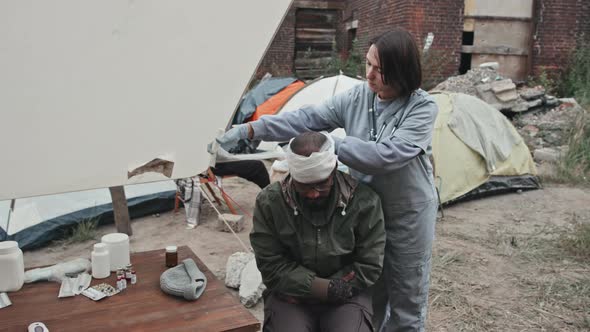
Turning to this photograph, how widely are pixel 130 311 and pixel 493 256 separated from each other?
3.42 meters

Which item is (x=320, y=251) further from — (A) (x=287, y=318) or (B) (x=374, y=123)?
(B) (x=374, y=123)

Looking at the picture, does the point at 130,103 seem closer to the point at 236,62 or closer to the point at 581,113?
the point at 236,62

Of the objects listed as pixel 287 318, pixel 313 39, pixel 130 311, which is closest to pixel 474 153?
pixel 287 318

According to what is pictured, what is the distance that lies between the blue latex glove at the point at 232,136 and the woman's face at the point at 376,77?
506mm

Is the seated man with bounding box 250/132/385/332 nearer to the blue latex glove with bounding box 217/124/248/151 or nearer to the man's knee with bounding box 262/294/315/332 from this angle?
the man's knee with bounding box 262/294/315/332

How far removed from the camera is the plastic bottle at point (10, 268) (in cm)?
166

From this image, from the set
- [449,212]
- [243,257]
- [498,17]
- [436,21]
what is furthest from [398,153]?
[498,17]

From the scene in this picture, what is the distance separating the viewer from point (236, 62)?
1.57 meters

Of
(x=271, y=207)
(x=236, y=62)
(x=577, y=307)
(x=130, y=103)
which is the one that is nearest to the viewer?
(x=130, y=103)

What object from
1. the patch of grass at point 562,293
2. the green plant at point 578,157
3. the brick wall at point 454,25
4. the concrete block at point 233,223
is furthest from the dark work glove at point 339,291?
the brick wall at point 454,25

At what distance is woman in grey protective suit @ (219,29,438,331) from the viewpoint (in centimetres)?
175

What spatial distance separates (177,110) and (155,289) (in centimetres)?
65

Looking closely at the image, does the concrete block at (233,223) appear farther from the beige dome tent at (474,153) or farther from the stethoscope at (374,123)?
the stethoscope at (374,123)

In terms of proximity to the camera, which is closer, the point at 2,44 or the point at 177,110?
the point at 2,44
